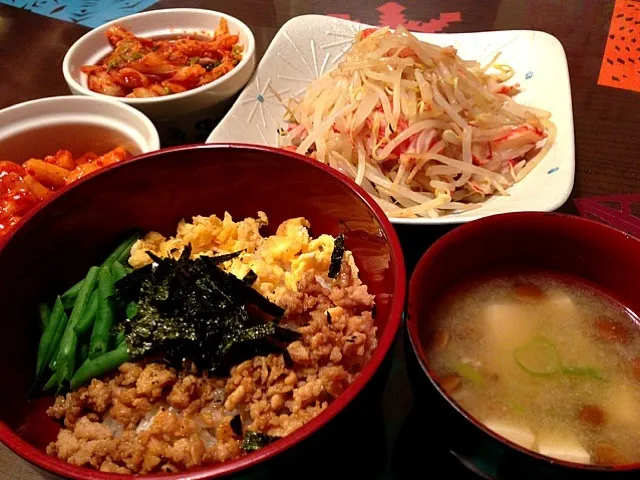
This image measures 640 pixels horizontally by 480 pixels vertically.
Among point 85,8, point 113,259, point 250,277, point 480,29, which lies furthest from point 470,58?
point 85,8

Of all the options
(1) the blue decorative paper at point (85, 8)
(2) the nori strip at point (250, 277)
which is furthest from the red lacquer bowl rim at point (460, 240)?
(1) the blue decorative paper at point (85, 8)

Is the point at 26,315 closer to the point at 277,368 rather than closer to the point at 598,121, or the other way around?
the point at 277,368

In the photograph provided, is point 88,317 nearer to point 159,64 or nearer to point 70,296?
point 70,296

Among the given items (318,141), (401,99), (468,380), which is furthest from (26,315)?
(401,99)

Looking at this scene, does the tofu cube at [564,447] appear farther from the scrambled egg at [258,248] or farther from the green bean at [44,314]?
the green bean at [44,314]

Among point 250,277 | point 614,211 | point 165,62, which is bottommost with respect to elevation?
point 614,211

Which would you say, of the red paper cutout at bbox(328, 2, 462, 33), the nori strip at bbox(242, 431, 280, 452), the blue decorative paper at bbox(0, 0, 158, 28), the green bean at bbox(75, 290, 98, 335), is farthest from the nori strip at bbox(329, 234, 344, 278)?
the blue decorative paper at bbox(0, 0, 158, 28)
